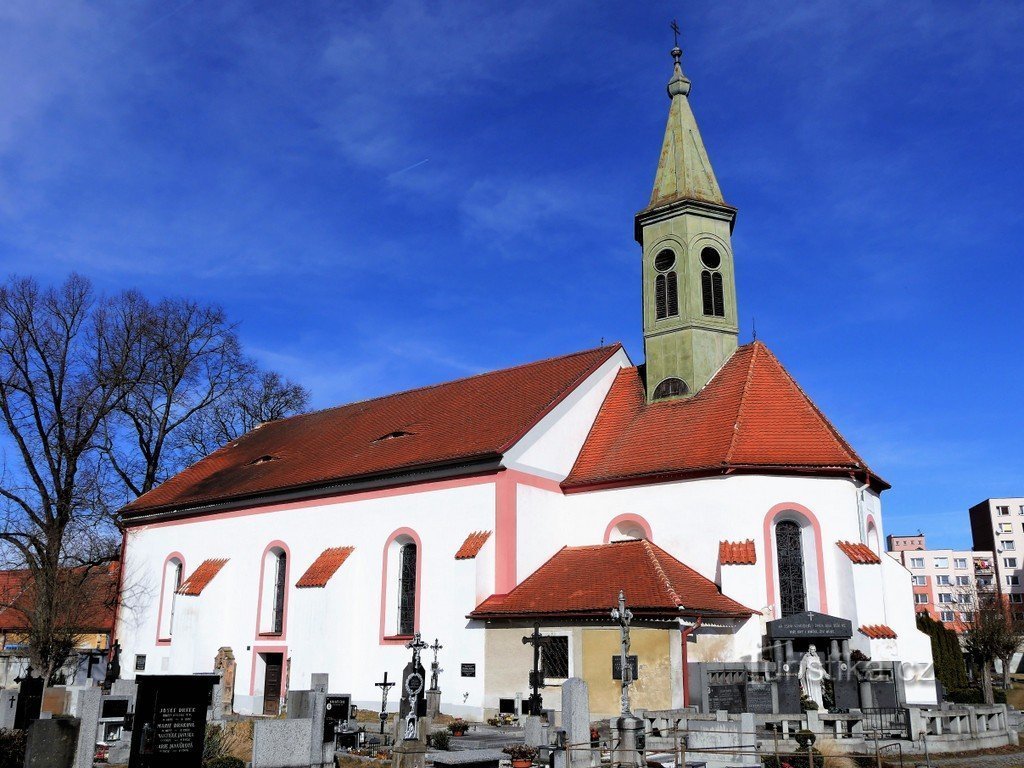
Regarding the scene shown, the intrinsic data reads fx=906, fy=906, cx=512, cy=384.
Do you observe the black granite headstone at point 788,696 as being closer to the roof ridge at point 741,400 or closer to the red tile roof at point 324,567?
the roof ridge at point 741,400

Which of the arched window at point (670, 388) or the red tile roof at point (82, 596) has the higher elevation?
the arched window at point (670, 388)

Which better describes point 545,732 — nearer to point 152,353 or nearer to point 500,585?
point 500,585

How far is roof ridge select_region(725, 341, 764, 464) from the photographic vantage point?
21356 millimetres

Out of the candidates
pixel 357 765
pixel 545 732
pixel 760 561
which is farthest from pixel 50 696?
pixel 760 561

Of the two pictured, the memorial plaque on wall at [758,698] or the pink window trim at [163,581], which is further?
the pink window trim at [163,581]

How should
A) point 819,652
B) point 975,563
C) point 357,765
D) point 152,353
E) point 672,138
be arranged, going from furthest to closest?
1. point 975,563
2. point 152,353
3. point 672,138
4. point 819,652
5. point 357,765

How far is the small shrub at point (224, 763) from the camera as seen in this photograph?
12453 millimetres

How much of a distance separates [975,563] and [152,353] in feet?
240

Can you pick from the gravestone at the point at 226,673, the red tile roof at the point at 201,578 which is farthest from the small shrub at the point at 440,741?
the red tile roof at the point at 201,578

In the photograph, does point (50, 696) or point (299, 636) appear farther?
point (299, 636)

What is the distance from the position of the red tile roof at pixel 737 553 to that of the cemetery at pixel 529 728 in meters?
1.80

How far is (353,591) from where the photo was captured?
941 inches

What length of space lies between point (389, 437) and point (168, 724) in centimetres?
1533

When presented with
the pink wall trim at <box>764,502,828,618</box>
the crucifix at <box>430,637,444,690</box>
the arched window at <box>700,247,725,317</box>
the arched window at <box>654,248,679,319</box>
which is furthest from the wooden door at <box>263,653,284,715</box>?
the arched window at <box>700,247,725,317</box>
